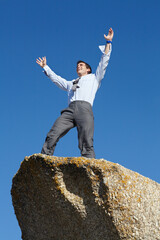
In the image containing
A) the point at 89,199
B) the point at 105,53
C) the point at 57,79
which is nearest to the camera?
the point at 89,199

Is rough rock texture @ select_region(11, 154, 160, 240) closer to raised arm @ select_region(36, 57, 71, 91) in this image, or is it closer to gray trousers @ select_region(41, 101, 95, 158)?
gray trousers @ select_region(41, 101, 95, 158)

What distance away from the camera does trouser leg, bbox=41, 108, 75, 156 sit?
687 centimetres

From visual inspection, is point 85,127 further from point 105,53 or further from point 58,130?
point 105,53

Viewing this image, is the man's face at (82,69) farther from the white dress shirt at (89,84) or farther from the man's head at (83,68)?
the white dress shirt at (89,84)

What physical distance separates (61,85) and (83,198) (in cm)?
312

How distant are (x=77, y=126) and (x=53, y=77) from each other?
1671 mm

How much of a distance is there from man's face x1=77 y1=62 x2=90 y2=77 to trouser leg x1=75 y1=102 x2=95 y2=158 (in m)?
0.91

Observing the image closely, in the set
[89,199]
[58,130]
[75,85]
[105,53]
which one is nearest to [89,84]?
[75,85]

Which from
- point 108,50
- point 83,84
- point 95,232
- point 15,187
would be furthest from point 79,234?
point 108,50

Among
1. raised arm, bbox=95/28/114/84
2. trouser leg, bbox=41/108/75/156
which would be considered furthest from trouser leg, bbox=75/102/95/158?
raised arm, bbox=95/28/114/84

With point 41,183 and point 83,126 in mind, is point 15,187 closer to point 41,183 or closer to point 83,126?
point 41,183

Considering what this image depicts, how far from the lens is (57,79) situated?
8172 mm

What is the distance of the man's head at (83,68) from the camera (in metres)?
7.84

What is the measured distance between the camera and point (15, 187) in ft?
22.5
